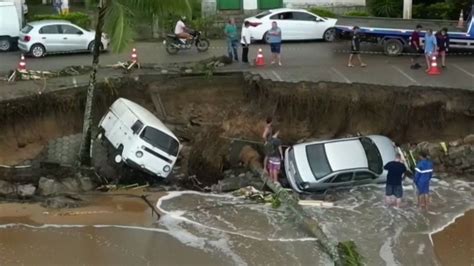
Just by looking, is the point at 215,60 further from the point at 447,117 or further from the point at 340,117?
the point at 447,117

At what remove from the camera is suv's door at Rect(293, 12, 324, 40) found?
36031 millimetres

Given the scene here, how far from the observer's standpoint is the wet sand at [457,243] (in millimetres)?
20406

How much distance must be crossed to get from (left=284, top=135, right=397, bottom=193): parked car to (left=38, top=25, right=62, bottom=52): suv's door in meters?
11.9

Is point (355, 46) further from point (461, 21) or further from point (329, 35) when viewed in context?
point (461, 21)

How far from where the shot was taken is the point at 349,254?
20094 mm

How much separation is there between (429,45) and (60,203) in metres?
13.9

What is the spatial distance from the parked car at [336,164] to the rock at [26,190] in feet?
23.8

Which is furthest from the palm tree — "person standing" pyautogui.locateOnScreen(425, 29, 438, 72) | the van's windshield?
"person standing" pyautogui.locateOnScreen(425, 29, 438, 72)

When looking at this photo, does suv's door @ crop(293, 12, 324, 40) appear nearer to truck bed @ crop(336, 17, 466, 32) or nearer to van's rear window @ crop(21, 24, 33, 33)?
truck bed @ crop(336, 17, 466, 32)

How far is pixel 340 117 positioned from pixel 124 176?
24.9 feet

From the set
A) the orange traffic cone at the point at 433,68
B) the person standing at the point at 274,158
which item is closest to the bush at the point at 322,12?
the orange traffic cone at the point at 433,68

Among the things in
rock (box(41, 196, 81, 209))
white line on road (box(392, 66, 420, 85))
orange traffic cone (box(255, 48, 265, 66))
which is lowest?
rock (box(41, 196, 81, 209))

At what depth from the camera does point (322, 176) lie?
80.4 ft

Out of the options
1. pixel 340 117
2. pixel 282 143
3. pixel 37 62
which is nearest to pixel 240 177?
pixel 282 143
